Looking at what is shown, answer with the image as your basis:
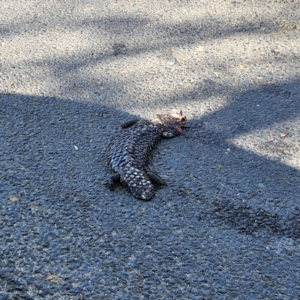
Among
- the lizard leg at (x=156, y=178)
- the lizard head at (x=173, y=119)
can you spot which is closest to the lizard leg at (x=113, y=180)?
the lizard leg at (x=156, y=178)

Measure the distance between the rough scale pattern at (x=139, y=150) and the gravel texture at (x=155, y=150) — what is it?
8 centimetres

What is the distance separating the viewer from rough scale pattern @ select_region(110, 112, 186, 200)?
325cm

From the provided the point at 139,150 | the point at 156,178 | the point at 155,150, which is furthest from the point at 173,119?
the point at 156,178

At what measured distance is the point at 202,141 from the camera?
3.79 m

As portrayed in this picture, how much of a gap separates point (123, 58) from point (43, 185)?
6.21 ft

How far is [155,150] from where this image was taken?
3721 mm

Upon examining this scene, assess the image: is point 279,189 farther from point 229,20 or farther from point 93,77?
point 229,20

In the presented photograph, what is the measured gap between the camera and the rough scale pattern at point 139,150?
3.25 metres

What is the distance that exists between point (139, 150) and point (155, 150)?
0.73 ft

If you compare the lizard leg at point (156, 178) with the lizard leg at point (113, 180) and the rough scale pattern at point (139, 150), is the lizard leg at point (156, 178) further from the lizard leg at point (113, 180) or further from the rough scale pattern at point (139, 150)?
the lizard leg at point (113, 180)

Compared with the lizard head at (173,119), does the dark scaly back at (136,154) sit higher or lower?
lower

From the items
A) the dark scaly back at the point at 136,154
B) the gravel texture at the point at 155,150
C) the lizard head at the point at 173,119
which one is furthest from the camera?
the lizard head at the point at 173,119

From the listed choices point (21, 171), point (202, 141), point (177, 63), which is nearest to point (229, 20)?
point (177, 63)

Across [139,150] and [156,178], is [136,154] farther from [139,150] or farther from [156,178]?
[156,178]
